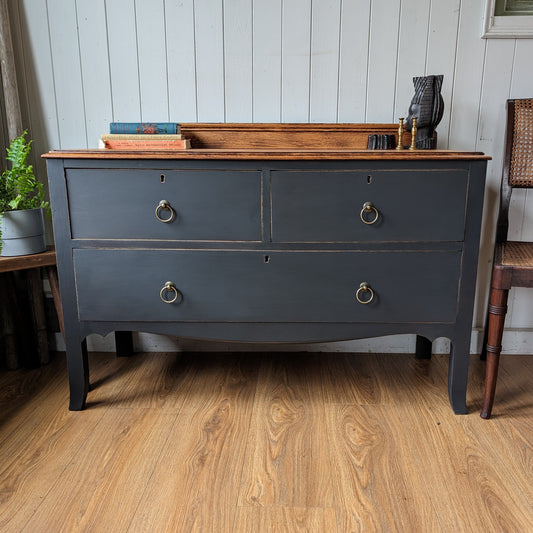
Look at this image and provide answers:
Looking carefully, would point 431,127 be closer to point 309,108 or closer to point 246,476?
point 309,108

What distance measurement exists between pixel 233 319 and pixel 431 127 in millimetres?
952

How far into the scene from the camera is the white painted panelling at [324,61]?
176 centimetres

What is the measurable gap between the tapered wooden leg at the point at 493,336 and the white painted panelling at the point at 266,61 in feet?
3.39

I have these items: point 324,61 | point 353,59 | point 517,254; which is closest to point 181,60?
point 324,61

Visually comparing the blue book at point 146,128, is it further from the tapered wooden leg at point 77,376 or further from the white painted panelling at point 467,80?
the white painted panelling at point 467,80

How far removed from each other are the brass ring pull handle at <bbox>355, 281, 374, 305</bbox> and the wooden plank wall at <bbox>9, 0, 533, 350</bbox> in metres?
0.76

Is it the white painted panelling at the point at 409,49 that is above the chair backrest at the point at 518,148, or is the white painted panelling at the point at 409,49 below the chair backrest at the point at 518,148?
above

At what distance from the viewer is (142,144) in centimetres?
155

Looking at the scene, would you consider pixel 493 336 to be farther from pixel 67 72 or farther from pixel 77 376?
pixel 67 72

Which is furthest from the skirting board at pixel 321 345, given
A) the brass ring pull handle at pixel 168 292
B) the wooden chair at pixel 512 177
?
the brass ring pull handle at pixel 168 292

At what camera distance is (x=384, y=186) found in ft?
4.51

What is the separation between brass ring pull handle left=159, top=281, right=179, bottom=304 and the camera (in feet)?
4.76

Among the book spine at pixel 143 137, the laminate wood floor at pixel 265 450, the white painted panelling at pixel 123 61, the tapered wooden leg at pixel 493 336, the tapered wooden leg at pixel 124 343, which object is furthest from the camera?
the tapered wooden leg at pixel 124 343

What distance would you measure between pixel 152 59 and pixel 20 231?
0.82 meters
